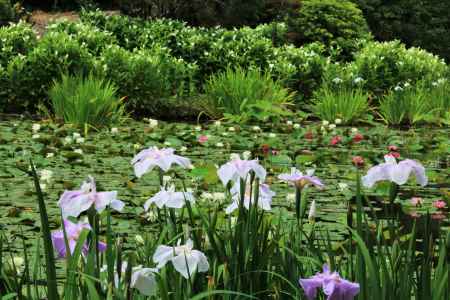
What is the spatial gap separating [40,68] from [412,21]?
10.8 m

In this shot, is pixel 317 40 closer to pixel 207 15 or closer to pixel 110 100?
pixel 207 15

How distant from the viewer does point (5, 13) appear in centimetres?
1228

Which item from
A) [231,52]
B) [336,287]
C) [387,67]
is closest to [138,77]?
[231,52]

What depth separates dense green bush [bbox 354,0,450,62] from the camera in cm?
1658

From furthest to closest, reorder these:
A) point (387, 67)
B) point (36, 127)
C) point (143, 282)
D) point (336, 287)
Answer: point (387, 67) → point (36, 127) → point (143, 282) → point (336, 287)

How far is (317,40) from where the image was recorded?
13047mm

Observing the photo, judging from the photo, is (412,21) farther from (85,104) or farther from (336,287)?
(336,287)

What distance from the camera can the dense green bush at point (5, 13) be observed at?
12.2 m

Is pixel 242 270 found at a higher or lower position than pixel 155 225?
higher

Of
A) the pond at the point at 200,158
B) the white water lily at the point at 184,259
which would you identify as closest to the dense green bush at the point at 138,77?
the pond at the point at 200,158

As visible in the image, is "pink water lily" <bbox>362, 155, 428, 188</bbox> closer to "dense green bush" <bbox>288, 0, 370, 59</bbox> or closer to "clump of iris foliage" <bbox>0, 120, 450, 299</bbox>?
"clump of iris foliage" <bbox>0, 120, 450, 299</bbox>

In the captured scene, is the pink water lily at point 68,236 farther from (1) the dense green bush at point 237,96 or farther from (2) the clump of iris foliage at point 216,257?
(1) the dense green bush at point 237,96

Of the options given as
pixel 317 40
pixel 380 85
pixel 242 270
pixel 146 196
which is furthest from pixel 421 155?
pixel 317 40

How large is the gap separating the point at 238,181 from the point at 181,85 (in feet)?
22.5
